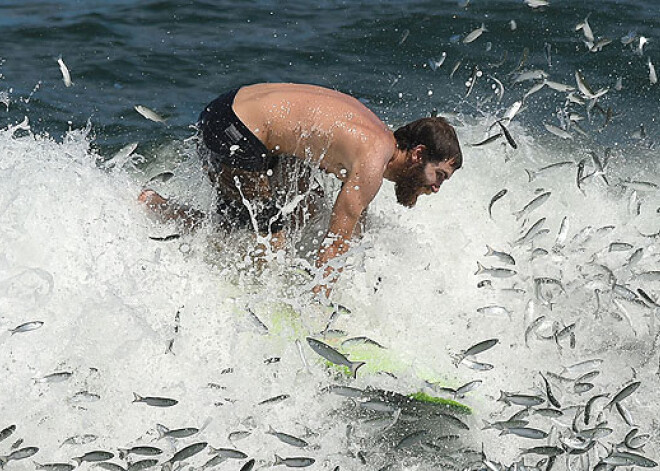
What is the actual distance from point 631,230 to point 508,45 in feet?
17.1

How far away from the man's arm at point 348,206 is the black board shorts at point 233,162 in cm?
71

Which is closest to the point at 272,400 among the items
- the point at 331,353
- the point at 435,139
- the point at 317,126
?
the point at 331,353

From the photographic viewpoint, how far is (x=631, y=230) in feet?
24.2

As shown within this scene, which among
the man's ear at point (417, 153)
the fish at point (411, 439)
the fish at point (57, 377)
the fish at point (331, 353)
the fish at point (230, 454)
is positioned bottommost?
the fish at point (411, 439)

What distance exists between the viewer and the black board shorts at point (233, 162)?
5.83 m

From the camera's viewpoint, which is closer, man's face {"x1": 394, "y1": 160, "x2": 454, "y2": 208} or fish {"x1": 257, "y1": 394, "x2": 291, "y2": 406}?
fish {"x1": 257, "y1": 394, "x2": 291, "y2": 406}

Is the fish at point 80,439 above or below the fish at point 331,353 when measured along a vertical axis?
below

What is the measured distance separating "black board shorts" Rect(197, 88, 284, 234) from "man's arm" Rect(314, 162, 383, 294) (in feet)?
2.32

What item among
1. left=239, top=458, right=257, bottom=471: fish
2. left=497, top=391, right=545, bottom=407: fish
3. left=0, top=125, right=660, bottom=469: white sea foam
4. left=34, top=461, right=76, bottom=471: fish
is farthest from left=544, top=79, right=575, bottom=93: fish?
left=34, top=461, right=76, bottom=471: fish

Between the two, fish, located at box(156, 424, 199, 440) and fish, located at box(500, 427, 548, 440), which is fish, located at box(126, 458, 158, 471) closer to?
fish, located at box(156, 424, 199, 440)

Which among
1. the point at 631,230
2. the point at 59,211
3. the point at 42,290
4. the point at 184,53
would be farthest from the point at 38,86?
the point at 631,230

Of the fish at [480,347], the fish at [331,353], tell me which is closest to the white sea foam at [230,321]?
the fish at [480,347]

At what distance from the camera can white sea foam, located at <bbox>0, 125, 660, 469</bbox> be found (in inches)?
204

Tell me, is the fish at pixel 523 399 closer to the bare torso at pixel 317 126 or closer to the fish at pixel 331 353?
the fish at pixel 331 353
